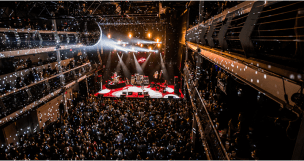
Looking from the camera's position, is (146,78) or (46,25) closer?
(46,25)

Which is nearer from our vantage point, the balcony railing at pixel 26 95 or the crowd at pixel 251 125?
the crowd at pixel 251 125

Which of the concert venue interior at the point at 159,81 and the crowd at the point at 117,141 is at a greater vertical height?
the concert venue interior at the point at 159,81

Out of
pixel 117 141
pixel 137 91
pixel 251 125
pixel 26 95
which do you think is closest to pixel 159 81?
pixel 137 91

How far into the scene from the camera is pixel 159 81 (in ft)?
62.3

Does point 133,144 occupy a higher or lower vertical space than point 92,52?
lower

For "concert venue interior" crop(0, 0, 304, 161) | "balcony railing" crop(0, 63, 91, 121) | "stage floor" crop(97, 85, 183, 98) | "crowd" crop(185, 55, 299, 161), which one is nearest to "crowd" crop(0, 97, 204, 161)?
"concert venue interior" crop(0, 0, 304, 161)

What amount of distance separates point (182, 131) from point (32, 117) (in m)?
9.77

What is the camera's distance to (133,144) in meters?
6.82

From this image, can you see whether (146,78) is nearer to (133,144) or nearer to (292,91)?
(133,144)

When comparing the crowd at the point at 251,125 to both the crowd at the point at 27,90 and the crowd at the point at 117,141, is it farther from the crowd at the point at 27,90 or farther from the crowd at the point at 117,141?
the crowd at the point at 27,90

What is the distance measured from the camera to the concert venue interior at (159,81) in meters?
1.96

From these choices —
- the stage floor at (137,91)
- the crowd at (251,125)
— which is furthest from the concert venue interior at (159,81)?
the stage floor at (137,91)

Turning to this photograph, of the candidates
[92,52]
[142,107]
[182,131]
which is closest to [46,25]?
[92,52]

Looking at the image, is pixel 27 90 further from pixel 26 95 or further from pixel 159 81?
pixel 159 81
